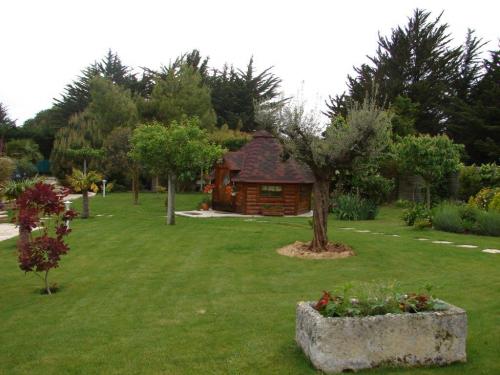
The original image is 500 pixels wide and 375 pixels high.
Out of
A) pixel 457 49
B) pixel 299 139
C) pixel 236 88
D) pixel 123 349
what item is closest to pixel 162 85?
pixel 236 88

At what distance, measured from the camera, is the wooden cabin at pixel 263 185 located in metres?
21.9

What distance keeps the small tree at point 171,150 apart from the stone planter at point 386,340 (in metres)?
12.2

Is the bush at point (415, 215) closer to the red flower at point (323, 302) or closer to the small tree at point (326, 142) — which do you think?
the small tree at point (326, 142)

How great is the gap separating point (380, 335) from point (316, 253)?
6.12 meters

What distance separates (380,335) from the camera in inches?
174

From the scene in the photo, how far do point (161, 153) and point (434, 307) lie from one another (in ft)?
41.6

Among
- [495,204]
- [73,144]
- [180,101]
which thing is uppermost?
[180,101]

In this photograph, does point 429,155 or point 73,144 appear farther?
point 73,144

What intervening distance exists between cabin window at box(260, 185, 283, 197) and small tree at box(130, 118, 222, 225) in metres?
5.44

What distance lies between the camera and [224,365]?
4.55 metres

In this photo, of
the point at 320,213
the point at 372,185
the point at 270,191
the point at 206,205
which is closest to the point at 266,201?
the point at 270,191

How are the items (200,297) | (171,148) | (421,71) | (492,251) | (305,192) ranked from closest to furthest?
(200,297) → (492,251) → (171,148) → (305,192) → (421,71)

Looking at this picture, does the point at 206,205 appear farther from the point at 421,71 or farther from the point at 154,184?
the point at 421,71

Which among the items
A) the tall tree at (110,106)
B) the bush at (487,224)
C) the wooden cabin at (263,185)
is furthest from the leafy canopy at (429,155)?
the tall tree at (110,106)
